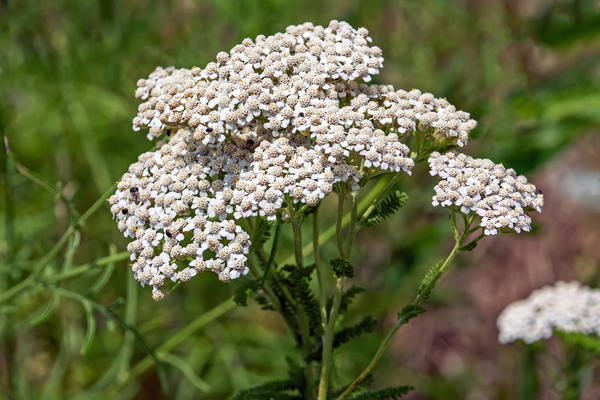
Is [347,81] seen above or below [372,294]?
below

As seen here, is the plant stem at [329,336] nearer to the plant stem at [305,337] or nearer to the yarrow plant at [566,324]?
the plant stem at [305,337]

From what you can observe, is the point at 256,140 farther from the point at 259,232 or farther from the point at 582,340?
the point at 582,340

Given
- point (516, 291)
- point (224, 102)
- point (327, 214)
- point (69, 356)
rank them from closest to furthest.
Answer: point (224, 102) → point (69, 356) → point (327, 214) → point (516, 291)

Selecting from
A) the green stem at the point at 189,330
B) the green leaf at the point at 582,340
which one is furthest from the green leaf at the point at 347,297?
the green leaf at the point at 582,340

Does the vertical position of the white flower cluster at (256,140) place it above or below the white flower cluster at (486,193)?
above

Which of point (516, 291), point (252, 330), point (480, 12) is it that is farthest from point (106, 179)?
point (480, 12)

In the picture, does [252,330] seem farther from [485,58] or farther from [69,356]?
[485,58]

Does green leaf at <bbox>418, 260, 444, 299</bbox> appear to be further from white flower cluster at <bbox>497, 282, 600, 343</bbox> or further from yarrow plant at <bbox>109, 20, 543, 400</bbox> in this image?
white flower cluster at <bbox>497, 282, 600, 343</bbox>
